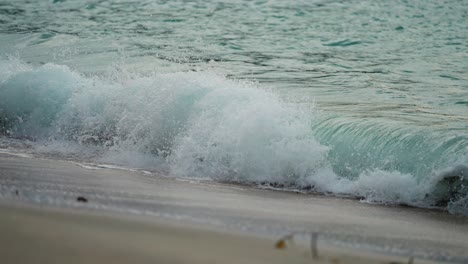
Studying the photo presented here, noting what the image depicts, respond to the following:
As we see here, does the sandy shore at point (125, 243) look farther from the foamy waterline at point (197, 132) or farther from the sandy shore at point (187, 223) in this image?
the foamy waterline at point (197, 132)

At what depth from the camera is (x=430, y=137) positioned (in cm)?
770

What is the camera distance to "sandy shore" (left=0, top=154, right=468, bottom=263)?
384cm

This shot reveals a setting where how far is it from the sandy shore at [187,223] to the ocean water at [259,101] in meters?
0.62

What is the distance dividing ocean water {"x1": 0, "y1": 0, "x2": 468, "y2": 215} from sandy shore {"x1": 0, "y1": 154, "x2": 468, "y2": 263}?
624mm

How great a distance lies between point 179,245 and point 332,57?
10.9 meters

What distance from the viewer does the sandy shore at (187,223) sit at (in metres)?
3.84

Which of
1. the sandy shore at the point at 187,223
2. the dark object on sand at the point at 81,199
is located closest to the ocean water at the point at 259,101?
the sandy shore at the point at 187,223

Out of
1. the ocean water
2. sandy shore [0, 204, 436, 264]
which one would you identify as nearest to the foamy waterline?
the ocean water

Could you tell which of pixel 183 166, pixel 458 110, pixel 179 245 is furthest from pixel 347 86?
pixel 179 245

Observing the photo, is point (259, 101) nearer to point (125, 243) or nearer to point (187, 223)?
point (187, 223)

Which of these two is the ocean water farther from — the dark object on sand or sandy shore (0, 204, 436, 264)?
sandy shore (0, 204, 436, 264)

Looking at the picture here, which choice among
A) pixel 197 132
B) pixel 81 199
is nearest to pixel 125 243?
pixel 81 199

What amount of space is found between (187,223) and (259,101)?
384 cm

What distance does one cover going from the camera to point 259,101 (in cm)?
840
